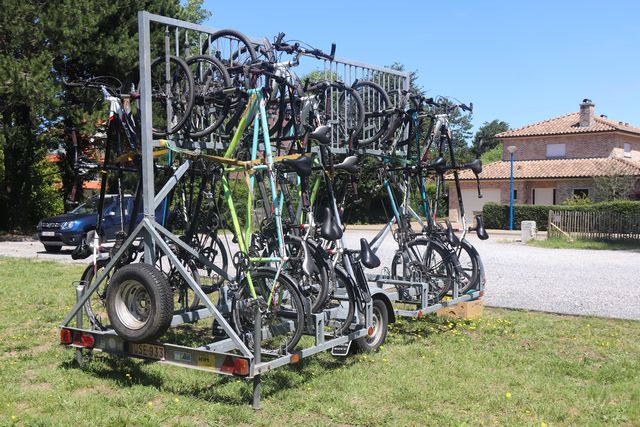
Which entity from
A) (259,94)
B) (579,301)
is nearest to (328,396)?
(259,94)

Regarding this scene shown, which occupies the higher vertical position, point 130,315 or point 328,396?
point 130,315

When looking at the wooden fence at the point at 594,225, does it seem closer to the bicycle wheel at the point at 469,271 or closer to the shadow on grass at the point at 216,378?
the bicycle wheel at the point at 469,271

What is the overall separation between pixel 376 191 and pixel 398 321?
65.9 inches

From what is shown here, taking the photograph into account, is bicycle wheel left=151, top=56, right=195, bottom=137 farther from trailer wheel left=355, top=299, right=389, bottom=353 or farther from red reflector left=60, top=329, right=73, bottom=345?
trailer wheel left=355, top=299, right=389, bottom=353

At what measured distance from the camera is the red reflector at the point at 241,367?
489 centimetres

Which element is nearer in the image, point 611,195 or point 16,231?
point 16,231

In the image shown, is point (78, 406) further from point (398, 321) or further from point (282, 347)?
point (398, 321)

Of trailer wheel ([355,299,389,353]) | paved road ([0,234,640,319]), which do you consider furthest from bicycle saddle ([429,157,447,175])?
paved road ([0,234,640,319])

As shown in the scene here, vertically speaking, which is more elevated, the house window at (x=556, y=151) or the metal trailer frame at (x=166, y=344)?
the house window at (x=556, y=151)

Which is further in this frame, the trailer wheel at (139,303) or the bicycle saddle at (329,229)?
the bicycle saddle at (329,229)

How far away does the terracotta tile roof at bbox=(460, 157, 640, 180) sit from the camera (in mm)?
36375

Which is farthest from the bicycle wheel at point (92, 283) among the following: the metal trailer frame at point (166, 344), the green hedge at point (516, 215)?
the green hedge at point (516, 215)

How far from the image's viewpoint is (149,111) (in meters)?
5.63

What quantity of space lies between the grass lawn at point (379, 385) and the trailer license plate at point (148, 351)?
0.92 feet
